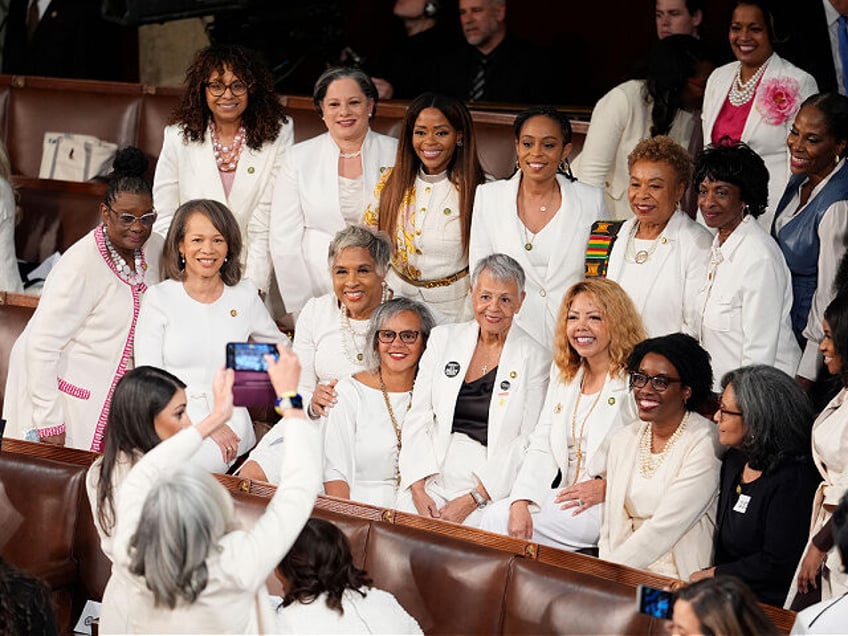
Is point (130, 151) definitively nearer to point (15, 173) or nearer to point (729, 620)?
point (15, 173)

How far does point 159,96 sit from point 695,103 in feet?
7.72

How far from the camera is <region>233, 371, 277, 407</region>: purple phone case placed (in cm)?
376

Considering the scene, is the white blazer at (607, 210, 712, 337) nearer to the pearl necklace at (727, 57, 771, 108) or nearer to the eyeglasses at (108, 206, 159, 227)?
the pearl necklace at (727, 57, 771, 108)

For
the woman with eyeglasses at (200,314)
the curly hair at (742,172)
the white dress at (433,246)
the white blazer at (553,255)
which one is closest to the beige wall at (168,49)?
the white dress at (433,246)

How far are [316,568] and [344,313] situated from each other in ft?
5.58

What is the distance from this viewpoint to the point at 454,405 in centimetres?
514

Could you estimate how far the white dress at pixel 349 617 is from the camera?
3830 millimetres

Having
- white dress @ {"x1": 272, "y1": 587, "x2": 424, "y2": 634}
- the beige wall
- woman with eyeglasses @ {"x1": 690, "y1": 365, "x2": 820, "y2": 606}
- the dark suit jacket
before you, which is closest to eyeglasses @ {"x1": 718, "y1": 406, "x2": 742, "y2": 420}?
woman with eyeglasses @ {"x1": 690, "y1": 365, "x2": 820, "y2": 606}

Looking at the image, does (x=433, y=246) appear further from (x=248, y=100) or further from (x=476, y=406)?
(x=248, y=100)

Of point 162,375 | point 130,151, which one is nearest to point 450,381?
point 162,375

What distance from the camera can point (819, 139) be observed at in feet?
16.9

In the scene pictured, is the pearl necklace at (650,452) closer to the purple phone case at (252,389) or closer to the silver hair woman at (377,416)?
the silver hair woman at (377,416)

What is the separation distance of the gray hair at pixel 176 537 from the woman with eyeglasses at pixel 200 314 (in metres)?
1.81

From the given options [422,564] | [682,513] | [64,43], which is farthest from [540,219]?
[64,43]
